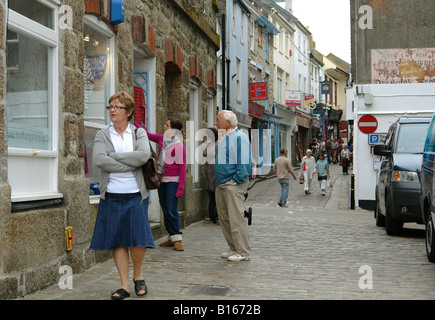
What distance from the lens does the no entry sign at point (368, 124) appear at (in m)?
17.2

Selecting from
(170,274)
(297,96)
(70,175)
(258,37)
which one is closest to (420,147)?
(170,274)

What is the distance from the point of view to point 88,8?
7363 millimetres

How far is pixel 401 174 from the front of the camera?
34.4 ft

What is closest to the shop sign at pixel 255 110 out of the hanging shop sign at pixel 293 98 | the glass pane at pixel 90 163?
the hanging shop sign at pixel 293 98

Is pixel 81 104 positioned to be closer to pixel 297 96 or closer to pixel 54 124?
pixel 54 124

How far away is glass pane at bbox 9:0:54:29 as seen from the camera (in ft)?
19.6

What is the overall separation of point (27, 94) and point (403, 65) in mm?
16638

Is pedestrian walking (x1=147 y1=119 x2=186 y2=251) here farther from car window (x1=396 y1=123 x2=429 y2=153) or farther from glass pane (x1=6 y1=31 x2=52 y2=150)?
car window (x1=396 y1=123 x2=429 y2=153)

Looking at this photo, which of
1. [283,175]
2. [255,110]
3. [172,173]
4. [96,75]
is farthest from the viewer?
[255,110]

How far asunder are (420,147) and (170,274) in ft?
20.0

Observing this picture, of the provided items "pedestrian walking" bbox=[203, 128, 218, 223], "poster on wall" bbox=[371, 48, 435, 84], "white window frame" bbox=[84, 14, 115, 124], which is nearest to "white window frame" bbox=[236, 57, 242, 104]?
"poster on wall" bbox=[371, 48, 435, 84]

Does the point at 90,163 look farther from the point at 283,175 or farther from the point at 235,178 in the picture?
the point at 283,175

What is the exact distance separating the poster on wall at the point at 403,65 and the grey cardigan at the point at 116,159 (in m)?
16.3

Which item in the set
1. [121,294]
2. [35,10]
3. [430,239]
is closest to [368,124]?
[430,239]
